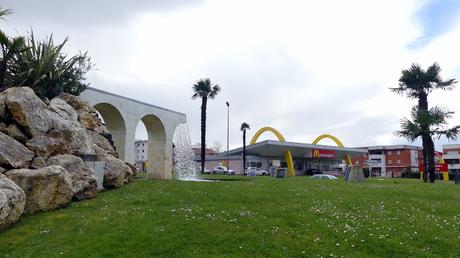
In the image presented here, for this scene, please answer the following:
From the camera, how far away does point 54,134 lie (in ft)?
48.3

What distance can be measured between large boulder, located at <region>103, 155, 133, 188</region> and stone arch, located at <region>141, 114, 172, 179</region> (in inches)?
556

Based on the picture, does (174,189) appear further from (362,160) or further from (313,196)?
(362,160)

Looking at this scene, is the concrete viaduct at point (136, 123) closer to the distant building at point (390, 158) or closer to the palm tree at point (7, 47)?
the palm tree at point (7, 47)

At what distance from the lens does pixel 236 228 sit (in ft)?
32.6

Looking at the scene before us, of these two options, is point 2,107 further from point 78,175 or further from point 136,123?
point 136,123

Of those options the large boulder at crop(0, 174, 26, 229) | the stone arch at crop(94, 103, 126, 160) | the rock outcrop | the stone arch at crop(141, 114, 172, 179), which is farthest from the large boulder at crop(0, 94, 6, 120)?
the stone arch at crop(141, 114, 172, 179)

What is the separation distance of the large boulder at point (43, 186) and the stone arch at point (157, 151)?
19.1 m

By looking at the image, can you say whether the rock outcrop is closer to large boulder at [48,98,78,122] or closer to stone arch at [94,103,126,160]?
large boulder at [48,98,78,122]

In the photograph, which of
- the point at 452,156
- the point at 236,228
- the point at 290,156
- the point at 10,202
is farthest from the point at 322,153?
the point at 10,202

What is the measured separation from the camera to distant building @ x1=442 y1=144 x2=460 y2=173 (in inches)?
4264

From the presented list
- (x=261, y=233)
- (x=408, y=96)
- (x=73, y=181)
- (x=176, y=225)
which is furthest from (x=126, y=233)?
(x=408, y=96)

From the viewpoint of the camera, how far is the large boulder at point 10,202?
963 centimetres

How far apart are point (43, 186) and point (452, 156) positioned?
118811 millimetres

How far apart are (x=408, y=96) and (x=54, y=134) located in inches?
1223
